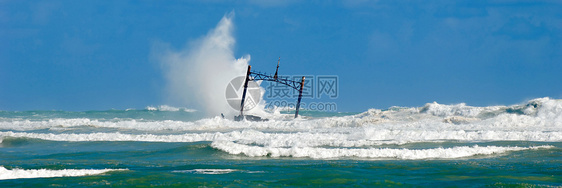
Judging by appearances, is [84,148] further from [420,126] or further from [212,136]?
[420,126]

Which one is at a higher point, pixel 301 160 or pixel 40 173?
pixel 301 160

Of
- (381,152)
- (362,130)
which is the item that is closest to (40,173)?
(381,152)

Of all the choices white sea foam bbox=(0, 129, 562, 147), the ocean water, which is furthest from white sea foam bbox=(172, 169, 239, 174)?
white sea foam bbox=(0, 129, 562, 147)

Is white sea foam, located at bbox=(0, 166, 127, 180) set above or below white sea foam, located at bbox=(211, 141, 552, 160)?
below

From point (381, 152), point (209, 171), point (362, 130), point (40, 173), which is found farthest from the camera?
point (362, 130)

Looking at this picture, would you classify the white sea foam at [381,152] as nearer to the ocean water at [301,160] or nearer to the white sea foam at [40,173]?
the ocean water at [301,160]

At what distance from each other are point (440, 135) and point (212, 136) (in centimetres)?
809

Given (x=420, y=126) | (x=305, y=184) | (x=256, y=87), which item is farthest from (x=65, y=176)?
(x=256, y=87)

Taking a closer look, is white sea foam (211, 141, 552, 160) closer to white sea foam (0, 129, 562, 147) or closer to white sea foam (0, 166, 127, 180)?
white sea foam (0, 129, 562, 147)

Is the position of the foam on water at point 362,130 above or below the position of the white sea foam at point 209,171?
above

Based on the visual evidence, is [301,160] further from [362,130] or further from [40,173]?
[362,130]

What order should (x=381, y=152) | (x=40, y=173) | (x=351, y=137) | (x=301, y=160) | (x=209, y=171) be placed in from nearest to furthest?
(x=40, y=173) → (x=209, y=171) → (x=301, y=160) → (x=381, y=152) → (x=351, y=137)

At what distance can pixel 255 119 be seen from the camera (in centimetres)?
2738

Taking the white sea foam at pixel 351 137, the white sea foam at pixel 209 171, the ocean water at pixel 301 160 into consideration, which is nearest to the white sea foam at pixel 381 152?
the ocean water at pixel 301 160
